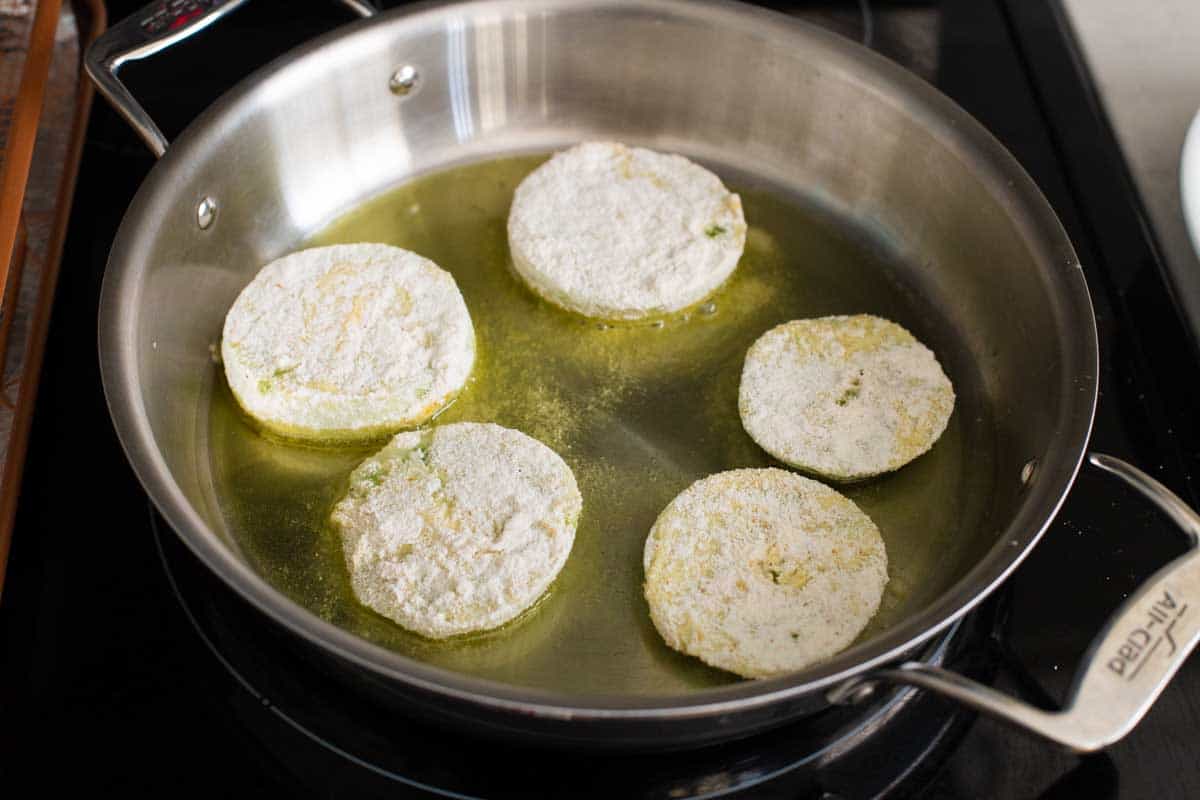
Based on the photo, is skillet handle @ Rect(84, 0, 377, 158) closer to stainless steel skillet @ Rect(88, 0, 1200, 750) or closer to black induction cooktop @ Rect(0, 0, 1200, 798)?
stainless steel skillet @ Rect(88, 0, 1200, 750)

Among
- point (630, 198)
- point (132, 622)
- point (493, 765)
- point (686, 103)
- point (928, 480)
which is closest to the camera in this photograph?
point (493, 765)

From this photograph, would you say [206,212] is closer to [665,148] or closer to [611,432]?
[611,432]

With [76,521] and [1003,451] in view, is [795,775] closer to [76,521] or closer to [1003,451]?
[1003,451]

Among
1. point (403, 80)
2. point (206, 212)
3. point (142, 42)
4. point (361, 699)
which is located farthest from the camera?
point (403, 80)

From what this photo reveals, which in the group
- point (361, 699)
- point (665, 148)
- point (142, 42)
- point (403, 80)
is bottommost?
point (361, 699)

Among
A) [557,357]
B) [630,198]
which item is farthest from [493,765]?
[630,198]

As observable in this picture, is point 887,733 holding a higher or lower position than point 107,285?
lower

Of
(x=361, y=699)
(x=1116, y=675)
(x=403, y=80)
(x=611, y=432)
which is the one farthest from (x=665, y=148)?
(x=1116, y=675)
